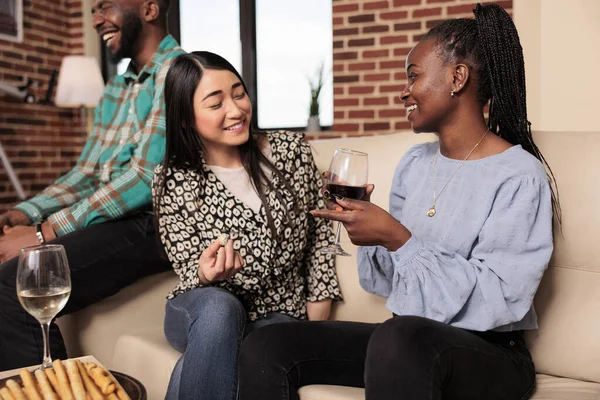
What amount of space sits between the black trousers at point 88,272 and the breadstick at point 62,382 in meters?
→ 0.77

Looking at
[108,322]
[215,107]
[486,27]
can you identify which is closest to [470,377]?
[486,27]

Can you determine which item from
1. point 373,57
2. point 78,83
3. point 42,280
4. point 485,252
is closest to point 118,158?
point 42,280

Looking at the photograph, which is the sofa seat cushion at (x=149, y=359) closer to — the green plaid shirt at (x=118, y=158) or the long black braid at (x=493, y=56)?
the green plaid shirt at (x=118, y=158)

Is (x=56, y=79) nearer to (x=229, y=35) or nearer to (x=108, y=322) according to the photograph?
(x=229, y=35)

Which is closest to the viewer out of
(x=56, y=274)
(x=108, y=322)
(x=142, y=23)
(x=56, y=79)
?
(x=56, y=274)

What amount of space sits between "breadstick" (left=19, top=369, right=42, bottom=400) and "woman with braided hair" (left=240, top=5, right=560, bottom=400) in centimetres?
44

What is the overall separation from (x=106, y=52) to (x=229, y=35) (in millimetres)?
1045

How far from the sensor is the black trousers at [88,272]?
172 cm

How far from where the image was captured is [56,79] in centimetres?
479

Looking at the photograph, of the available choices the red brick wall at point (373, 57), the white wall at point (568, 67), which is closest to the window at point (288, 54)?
the red brick wall at point (373, 57)

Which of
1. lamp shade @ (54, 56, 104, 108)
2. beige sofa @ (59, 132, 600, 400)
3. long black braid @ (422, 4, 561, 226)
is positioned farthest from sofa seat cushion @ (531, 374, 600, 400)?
lamp shade @ (54, 56, 104, 108)

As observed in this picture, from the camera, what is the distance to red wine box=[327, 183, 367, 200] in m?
1.24

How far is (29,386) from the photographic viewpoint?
0.98 m

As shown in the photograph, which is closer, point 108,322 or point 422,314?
point 422,314
